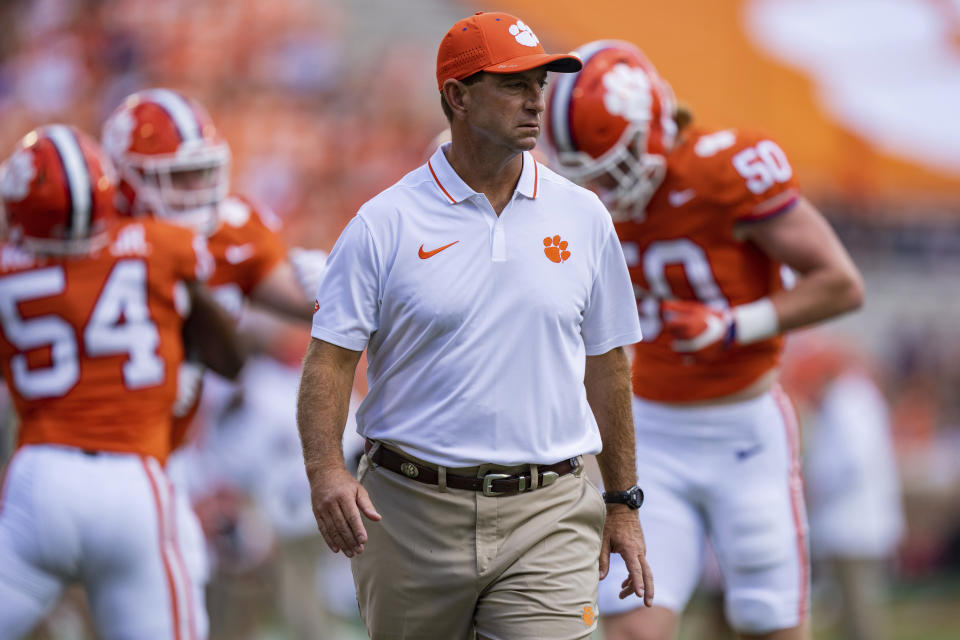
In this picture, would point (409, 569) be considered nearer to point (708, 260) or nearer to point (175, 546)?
point (175, 546)

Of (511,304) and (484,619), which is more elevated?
(511,304)

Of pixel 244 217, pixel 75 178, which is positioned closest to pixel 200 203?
pixel 244 217

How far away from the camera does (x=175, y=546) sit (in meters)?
4.27

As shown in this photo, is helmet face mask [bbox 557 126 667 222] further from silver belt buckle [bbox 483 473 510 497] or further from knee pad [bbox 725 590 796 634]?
silver belt buckle [bbox 483 473 510 497]

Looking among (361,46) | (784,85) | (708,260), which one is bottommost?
(784,85)

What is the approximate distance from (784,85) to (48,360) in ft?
53.3

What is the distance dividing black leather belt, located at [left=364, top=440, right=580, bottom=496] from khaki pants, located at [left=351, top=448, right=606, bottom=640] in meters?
0.02

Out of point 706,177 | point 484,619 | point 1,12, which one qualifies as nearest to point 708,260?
point 706,177

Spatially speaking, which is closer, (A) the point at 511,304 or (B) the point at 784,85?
(A) the point at 511,304

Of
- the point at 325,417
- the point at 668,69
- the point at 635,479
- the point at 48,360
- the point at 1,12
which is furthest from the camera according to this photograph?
the point at 668,69

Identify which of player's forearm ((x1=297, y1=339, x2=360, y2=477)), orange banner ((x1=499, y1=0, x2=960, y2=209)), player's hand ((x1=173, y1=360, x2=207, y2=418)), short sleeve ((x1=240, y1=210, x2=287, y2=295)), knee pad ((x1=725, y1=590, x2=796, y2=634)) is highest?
player's forearm ((x1=297, y1=339, x2=360, y2=477))

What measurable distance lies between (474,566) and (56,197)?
6.37ft

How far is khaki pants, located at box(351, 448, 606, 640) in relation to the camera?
3.16 metres

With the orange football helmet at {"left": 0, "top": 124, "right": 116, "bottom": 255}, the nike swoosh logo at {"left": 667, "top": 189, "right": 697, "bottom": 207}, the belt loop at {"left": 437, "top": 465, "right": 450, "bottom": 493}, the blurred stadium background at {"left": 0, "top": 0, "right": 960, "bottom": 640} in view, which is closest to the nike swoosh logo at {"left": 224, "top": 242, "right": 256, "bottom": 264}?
the orange football helmet at {"left": 0, "top": 124, "right": 116, "bottom": 255}
